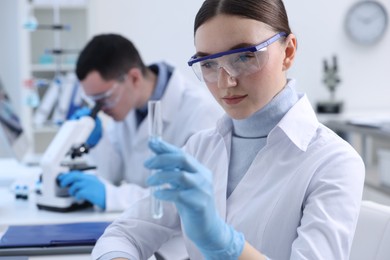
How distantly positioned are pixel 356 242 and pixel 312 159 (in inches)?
10.2

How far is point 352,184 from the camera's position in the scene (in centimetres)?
115

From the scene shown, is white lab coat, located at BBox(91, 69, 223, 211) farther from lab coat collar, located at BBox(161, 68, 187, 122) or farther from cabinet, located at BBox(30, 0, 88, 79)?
cabinet, located at BBox(30, 0, 88, 79)

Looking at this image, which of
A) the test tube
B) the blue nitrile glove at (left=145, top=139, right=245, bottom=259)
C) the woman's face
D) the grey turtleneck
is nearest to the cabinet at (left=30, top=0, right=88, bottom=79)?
the grey turtleneck

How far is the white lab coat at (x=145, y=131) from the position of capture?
8.02ft

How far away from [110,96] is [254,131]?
109 centimetres

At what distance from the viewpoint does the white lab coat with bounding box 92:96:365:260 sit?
111cm

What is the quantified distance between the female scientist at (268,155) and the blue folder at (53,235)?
250mm

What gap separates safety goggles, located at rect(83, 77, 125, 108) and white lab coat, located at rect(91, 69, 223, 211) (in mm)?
185

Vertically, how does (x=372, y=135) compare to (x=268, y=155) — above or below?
below

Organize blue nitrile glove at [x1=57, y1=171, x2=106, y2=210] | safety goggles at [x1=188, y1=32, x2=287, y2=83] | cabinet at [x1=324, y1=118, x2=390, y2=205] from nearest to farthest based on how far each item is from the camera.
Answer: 1. safety goggles at [x1=188, y1=32, x2=287, y2=83]
2. blue nitrile glove at [x1=57, y1=171, x2=106, y2=210]
3. cabinet at [x1=324, y1=118, x2=390, y2=205]

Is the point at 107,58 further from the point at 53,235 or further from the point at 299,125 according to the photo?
the point at 299,125

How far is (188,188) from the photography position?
2.90 feet

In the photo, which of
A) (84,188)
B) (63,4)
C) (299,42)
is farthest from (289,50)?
(299,42)

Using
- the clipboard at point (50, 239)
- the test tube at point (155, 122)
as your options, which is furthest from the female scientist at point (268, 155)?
the clipboard at point (50, 239)
